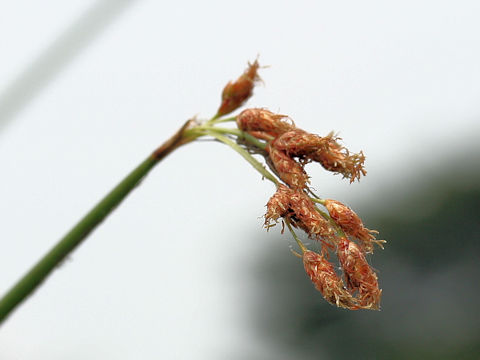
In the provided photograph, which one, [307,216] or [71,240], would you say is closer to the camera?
[71,240]

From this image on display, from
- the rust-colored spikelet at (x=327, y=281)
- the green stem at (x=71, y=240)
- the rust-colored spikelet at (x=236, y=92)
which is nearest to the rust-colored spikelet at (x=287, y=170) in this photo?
the rust-colored spikelet at (x=236, y=92)

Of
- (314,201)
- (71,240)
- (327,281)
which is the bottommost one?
(71,240)

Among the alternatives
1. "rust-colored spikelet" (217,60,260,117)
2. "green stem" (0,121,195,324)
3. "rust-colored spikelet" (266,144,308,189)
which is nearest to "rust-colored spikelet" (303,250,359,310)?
"rust-colored spikelet" (266,144,308,189)

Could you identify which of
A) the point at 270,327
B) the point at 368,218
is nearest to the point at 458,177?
the point at 368,218

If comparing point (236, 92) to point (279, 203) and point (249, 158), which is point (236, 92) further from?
point (279, 203)

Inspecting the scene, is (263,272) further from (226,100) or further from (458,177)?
(226,100)

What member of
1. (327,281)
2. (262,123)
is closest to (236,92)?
(262,123)
